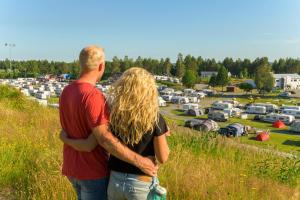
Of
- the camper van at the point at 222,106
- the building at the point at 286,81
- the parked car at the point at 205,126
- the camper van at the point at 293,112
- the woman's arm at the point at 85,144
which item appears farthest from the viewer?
the building at the point at 286,81

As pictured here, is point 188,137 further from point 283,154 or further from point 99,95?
point 99,95

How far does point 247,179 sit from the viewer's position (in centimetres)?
391

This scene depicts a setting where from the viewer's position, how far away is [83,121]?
2.38 m

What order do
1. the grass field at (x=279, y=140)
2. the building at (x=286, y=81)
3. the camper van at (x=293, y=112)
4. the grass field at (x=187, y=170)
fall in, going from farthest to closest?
the building at (x=286, y=81)
the camper van at (x=293, y=112)
the grass field at (x=279, y=140)
the grass field at (x=187, y=170)

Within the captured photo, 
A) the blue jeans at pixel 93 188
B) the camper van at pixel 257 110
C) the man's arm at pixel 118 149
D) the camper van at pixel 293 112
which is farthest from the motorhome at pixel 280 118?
the man's arm at pixel 118 149

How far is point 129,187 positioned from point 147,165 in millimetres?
182

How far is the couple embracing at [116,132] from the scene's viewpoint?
2225 mm

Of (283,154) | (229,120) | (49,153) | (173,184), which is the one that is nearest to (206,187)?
(173,184)

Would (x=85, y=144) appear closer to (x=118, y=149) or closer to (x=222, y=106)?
(x=118, y=149)

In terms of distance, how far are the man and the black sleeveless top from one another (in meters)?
0.05

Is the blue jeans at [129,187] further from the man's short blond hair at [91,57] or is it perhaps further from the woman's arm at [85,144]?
the man's short blond hair at [91,57]

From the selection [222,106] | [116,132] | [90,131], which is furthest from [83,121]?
[222,106]

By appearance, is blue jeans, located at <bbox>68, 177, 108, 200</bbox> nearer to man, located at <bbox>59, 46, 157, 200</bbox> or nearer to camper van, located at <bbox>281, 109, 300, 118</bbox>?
man, located at <bbox>59, 46, 157, 200</bbox>

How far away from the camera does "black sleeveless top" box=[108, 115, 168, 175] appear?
222cm
